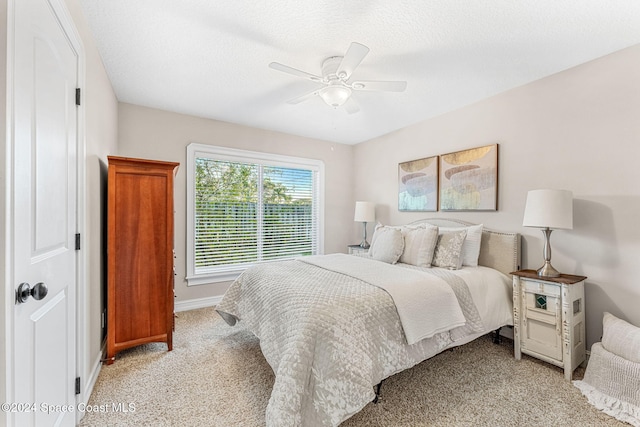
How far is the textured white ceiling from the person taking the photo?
69.4 inches

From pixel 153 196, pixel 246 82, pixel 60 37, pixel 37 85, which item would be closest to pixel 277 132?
pixel 246 82

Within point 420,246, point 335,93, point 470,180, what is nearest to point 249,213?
point 335,93

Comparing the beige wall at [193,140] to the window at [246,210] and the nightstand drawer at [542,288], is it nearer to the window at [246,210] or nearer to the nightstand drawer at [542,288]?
the window at [246,210]

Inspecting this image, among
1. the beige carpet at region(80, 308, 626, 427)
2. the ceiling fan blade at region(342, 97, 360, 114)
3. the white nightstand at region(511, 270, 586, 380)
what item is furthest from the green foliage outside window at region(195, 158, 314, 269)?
the white nightstand at region(511, 270, 586, 380)

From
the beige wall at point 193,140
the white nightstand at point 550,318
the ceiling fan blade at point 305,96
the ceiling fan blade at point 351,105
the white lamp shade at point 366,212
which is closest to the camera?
the white nightstand at point 550,318

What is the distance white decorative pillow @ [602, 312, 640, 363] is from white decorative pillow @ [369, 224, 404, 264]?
166 centimetres

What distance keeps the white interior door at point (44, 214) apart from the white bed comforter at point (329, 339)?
104cm

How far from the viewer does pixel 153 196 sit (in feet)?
8.02

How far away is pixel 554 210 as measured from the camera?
2223 mm

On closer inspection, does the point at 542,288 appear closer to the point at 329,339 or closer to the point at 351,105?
the point at 329,339

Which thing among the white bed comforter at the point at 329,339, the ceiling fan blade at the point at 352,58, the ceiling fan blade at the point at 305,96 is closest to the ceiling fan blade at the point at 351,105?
the ceiling fan blade at the point at 305,96

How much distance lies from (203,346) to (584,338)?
3386 millimetres

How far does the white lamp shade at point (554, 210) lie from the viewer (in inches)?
86.7

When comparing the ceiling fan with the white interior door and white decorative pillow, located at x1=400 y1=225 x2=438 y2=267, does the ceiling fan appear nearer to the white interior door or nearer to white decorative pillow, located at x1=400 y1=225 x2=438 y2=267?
the white interior door
